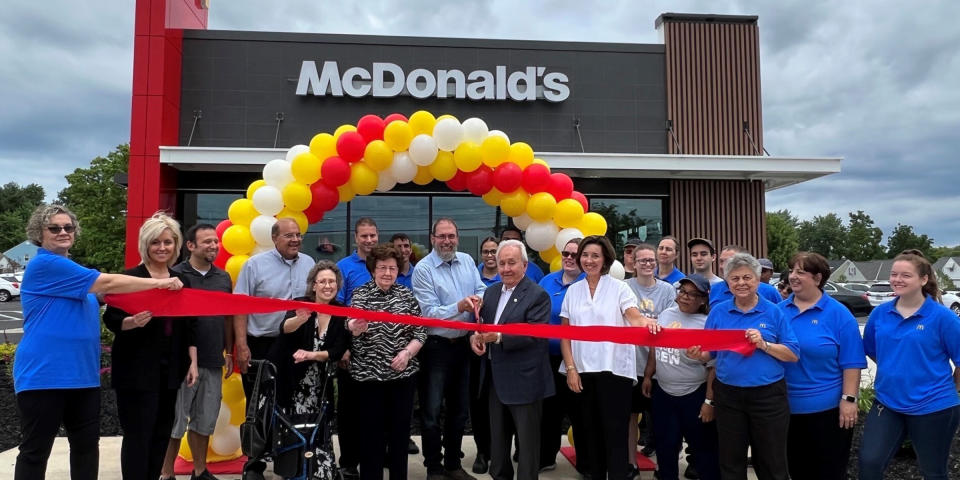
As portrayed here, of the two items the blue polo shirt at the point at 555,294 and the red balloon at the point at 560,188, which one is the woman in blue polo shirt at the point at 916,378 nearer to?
the blue polo shirt at the point at 555,294

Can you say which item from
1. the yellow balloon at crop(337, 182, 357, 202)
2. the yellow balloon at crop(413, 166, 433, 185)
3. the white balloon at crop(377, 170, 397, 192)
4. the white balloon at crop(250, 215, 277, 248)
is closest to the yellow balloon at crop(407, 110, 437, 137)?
the yellow balloon at crop(413, 166, 433, 185)

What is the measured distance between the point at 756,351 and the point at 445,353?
2230mm

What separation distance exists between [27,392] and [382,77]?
891 centimetres

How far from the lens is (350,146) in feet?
19.5

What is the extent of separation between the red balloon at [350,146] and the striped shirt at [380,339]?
197cm

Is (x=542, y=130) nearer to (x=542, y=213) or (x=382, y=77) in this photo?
(x=382, y=77)

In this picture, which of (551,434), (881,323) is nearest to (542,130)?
(551,434)

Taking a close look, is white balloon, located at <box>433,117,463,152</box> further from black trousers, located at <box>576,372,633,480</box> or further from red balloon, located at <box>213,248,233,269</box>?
black trousers, located at <box>576,372,633,480</box>

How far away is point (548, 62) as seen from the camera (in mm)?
11859

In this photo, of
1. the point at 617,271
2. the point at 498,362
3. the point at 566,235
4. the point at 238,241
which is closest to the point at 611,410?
the point at 498,362

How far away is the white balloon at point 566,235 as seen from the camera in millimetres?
5980

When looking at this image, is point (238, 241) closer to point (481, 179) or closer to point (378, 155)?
point (378, 155)

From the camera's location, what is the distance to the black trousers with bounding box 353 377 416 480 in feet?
14.0

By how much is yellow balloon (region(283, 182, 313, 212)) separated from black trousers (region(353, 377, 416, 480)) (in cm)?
230
